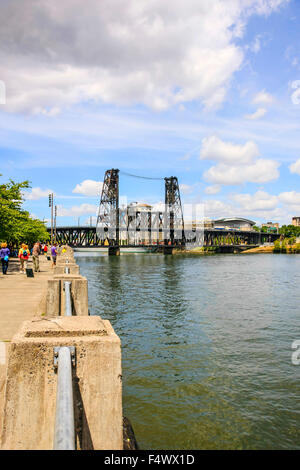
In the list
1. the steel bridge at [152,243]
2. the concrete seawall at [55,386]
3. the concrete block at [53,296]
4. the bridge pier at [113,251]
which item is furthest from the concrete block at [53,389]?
the bridge pier at [113,251]

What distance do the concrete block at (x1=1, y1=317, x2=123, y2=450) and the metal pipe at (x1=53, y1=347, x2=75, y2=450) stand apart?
28 cm

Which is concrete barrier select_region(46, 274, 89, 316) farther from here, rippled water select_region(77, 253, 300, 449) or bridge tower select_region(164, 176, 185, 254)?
bridge tower select_region(164, 176, 185, 254)

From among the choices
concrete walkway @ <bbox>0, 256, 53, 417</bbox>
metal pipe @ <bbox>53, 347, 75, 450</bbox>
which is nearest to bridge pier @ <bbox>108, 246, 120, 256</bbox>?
concrete walkway @ <bbox>0, 256, 53, 417</bbox>

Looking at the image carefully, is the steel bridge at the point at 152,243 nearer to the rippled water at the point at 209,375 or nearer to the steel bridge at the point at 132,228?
the steel bridge at the point at 132,228

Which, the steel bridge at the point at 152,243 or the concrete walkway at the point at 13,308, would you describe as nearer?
the concrete walkway at the point at 13,308

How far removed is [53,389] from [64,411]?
34.4 inches

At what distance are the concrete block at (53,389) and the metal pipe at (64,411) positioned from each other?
0.28 metres

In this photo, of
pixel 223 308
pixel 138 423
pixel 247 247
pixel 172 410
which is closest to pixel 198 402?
pixel 172 410

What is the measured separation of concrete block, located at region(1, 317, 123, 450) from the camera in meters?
3.19

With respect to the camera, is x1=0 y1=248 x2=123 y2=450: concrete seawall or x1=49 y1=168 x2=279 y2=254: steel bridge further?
x1=49 y1=168 x2=279 y2=254: steel bridge

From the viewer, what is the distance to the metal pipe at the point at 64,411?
2.23 m

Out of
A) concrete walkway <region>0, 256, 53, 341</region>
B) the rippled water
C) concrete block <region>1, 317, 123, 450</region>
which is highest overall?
concrete block <region>1, 317, 123, 450</region>

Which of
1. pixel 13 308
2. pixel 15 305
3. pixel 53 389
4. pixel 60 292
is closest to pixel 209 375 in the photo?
pixel 60 292
